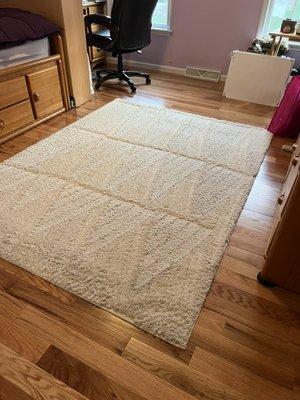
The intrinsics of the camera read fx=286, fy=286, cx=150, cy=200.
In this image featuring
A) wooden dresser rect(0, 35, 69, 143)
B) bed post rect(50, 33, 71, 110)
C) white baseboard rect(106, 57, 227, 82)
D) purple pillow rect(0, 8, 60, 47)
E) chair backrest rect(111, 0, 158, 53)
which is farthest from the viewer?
white baseboard rect(106, 57, 227, 82)

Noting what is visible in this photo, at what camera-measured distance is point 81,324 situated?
3.56 ft

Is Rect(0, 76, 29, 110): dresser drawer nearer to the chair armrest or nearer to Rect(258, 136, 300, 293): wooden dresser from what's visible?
the chair armrest

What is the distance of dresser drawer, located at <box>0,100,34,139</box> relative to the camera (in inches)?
83.5

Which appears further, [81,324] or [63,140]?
[63,140]

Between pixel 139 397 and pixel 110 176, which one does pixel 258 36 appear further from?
pixel 139 397

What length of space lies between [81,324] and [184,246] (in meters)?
0.58

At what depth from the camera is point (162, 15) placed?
358 centimetres

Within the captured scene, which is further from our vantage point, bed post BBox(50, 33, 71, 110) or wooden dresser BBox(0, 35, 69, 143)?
bed post BBox(50, 33, 71, 110)

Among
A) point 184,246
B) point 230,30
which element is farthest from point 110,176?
point 230,30

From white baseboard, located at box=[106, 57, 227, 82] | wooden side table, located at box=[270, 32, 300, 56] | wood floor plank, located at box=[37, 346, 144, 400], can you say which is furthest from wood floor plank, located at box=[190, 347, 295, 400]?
white baseboard, located at box=[106, 57, 227, 82]

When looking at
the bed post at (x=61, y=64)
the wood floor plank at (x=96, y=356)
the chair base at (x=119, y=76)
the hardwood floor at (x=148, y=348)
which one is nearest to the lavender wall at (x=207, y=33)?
the chair base at (x=119, y=76)

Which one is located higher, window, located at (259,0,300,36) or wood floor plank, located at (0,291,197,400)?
window, located at (259,0,300,36)

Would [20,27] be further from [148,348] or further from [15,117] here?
[148,348]

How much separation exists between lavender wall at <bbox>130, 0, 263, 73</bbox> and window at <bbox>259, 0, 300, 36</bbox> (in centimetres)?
8
